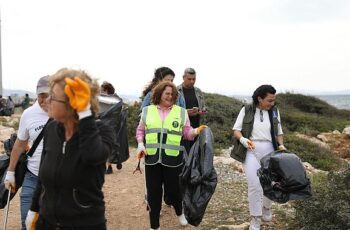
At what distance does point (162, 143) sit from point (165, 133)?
0.12m

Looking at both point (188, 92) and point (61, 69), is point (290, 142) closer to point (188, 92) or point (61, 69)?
point (188, 92)

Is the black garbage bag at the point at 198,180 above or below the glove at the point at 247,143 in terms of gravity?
below

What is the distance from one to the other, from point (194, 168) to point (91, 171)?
2566mm

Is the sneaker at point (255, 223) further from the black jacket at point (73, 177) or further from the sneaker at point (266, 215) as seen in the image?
the black jacket at point (73, 177)

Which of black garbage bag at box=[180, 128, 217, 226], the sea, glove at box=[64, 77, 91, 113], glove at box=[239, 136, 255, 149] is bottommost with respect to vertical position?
the sea

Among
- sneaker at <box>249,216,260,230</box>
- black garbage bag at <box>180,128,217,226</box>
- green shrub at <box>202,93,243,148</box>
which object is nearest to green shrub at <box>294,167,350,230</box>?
sneaker at <box>249,216,260,230</box>

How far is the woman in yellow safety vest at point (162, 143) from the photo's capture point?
5.16 meters

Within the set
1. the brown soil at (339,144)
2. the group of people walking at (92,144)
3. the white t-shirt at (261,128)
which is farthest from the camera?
the brown soil at (339,144)

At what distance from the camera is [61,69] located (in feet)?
8.60

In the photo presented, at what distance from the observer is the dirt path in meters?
6.16

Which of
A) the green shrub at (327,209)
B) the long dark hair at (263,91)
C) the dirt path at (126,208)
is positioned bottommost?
the dirt path at (126,208)

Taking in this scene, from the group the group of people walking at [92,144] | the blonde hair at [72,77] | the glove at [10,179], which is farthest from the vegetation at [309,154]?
the blonde hair at [72,77]

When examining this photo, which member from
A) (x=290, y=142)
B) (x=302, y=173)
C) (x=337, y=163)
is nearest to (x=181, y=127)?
(x=302, y=173)

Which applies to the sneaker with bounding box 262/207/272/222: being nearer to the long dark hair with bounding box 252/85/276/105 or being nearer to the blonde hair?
the long dark hair with bounding box 252/85/276/105
